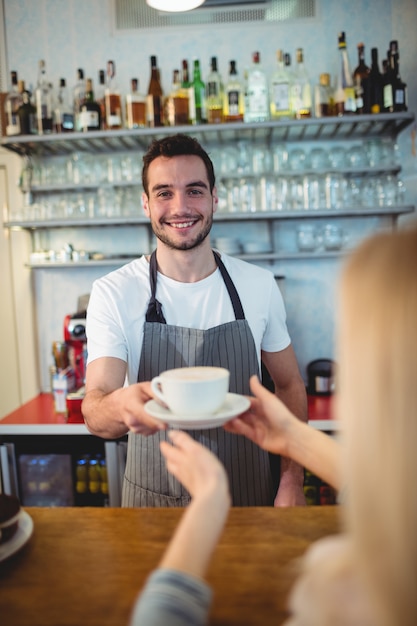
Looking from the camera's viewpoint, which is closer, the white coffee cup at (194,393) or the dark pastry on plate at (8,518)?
the dark pastry on plate at (8,518)

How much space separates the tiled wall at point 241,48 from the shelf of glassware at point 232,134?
36cm

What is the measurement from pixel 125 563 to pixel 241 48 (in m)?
2.91

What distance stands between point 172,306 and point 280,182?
1.38 meters

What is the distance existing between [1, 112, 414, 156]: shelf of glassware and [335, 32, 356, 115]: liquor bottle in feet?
0.26

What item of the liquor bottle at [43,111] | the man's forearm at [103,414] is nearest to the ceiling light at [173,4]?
→ the liquor bottle at [43,111]

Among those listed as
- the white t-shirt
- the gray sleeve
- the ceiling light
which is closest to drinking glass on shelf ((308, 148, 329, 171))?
the ceiling light

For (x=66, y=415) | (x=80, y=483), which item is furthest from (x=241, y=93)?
(x=80, y=483)

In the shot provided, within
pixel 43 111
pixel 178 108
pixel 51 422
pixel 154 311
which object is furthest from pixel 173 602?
pixel 43 111

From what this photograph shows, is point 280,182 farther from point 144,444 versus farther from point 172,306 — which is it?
point 144,444

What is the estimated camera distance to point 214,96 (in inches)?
A: 110

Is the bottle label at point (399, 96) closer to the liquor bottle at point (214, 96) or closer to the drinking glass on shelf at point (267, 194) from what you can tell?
the drinking glass on shelf at point (267, 194)

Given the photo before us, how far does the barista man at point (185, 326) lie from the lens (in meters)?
1.56

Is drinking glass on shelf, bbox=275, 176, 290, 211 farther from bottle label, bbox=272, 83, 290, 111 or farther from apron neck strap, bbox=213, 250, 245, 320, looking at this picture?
apron neck strap, bbox=213, 250, 245, 320

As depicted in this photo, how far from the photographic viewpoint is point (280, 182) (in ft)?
9.17
